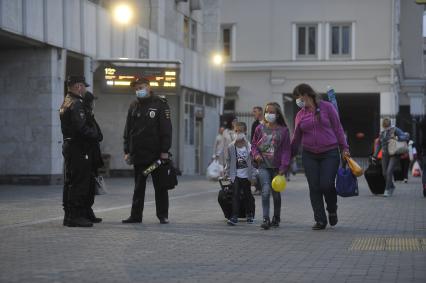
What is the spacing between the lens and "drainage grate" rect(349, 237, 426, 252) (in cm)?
905

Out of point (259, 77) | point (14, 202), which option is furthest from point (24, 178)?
point (259, 77)

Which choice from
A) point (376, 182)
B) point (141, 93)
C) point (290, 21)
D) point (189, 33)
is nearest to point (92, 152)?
point (141, 93)

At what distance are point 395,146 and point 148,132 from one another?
30.1 ft

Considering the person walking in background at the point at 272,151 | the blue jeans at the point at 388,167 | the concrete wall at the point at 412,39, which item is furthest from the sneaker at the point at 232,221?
the concrete wall at the point at 412,39

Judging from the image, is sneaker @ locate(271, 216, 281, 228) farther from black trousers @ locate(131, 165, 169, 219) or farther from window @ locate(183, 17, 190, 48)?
window @ locate(183, 17, 190, 48)

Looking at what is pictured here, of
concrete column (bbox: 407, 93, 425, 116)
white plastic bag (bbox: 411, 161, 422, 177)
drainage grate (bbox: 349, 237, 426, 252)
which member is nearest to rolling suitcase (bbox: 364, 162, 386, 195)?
drainage grate (bbox: 349, 237, 426, 252)

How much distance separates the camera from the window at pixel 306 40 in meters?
46.9

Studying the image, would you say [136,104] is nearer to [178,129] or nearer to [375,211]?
[375,211]

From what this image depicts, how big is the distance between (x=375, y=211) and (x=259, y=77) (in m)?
33.6

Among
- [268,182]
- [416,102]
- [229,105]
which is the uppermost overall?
[416,102]

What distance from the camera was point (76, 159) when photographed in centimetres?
1120

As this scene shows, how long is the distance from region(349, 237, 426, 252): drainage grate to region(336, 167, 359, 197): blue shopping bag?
118 cm

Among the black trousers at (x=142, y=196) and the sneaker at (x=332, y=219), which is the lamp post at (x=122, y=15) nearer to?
the black trousers at (x=142, y=196)

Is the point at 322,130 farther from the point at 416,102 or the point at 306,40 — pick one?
the point at 416,102
